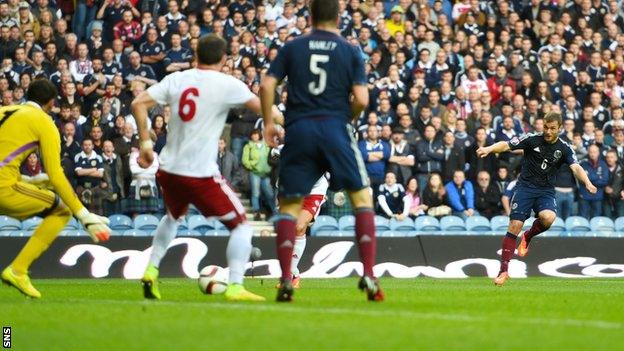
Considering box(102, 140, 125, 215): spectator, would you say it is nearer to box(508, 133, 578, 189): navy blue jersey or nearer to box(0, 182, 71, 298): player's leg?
box(508, 133, 578, 189): navy blue jersey

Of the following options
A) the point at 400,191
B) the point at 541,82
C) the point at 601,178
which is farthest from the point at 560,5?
the point at 400,191

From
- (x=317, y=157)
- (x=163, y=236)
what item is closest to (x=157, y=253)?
(x=163, y=236)

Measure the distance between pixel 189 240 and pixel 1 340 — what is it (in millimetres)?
12719

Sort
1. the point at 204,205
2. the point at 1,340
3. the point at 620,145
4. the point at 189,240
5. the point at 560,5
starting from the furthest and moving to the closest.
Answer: the point at 560,5 → the point at 620,145 → the point at 189,240 → the point at 204,205 → the point at 1,340

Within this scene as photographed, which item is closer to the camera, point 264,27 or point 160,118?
point 160,118

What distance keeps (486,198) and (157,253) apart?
14.5m

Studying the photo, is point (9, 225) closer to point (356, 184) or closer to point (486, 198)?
point (486, 198)

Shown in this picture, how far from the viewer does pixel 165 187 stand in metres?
12.0

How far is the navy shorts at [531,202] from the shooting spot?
59.3 ft

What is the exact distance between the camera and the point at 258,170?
2484 cm

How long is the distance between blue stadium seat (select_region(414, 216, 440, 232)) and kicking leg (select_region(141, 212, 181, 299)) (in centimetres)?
1275

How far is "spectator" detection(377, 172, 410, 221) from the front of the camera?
81.3 ft

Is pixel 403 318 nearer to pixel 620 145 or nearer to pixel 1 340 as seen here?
pixel 1 340

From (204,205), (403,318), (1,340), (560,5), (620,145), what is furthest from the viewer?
(560,5)
